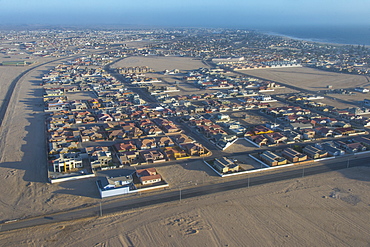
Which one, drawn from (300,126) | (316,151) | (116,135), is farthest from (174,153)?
(300,126)

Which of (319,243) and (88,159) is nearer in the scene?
(319,243)

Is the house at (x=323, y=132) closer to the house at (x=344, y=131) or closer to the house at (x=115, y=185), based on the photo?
the house at (x=344, y=131)

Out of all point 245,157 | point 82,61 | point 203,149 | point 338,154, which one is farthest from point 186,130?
point 82,61

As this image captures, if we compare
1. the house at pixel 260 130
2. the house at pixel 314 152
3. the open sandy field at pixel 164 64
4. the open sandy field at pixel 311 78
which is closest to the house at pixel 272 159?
the house at pixel 314 152

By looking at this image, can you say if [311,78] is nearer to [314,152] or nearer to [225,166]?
[314,152]

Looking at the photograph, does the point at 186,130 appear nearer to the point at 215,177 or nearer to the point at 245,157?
the point at 245,157

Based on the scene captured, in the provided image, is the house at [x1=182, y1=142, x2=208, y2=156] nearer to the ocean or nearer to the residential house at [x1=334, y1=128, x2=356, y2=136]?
the residential house at [x1=334, y1=128, x2=356, y2=136]
